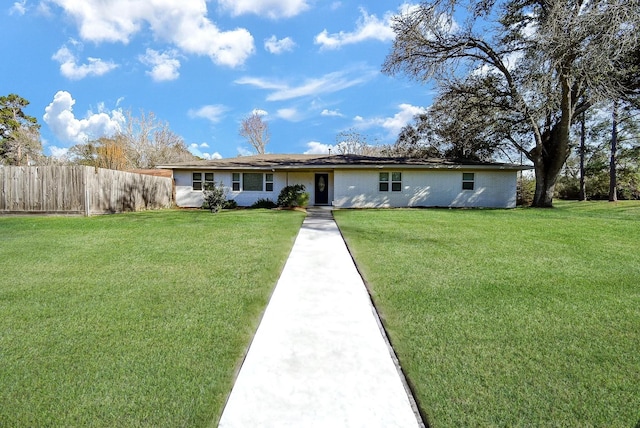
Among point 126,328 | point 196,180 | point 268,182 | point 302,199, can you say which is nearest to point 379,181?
point 302,199

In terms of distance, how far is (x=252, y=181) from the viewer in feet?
60.8

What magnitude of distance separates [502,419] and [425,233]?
6.48 metres

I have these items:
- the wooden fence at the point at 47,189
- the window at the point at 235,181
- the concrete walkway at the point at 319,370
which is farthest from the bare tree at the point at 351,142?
the concrete walkway at the point at 319,370

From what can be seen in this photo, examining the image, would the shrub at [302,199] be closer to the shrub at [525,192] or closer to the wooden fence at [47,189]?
the wooden fence at [47,189]

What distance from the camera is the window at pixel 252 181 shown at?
60.8ft

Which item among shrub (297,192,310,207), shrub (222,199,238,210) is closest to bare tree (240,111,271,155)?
shrub (222,199,238,210)

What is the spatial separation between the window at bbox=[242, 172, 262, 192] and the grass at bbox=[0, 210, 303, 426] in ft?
39.4

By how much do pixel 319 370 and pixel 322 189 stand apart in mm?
16444

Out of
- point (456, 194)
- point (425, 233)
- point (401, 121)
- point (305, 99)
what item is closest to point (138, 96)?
point (305, 99)

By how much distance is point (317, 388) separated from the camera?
232 centimetres

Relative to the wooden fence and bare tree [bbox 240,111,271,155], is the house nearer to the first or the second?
the wooden fence

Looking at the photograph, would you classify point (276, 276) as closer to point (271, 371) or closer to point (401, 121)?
point (271, 371)

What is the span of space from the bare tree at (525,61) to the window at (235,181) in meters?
9.83

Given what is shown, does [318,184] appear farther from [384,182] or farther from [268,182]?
[384,182]
